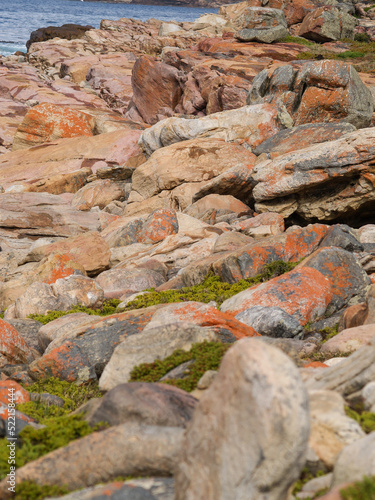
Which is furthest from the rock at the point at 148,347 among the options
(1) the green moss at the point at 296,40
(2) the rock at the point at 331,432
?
(1) the green moss at the point at 296,40

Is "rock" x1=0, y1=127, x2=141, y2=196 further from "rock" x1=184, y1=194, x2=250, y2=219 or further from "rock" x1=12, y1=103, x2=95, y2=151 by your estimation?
"rock" x1=184, y1=194, x2=250, y2=219

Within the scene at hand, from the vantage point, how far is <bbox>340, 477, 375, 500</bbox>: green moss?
12.7 ft

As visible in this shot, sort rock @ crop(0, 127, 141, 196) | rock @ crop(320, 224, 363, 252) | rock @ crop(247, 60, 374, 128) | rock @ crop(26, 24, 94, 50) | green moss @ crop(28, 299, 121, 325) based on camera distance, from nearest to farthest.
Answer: green moss @ crop(28, 299, 121, 325)
rock @ crop(320, 224, 363, 252)
rock @ crop(247, 60, 374, 128)
rock @ crop(0, 127, 141, 196)
rock @ crop(26, 24, 94, 50)

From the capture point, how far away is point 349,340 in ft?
29.6

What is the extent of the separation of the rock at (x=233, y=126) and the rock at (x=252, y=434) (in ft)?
67.7

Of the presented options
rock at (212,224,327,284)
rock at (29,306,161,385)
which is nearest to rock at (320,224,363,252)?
rock at (212,224,327,284)

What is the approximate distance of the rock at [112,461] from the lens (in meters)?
4.89

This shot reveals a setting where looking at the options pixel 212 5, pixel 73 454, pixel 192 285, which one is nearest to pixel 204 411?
pixel 73 454

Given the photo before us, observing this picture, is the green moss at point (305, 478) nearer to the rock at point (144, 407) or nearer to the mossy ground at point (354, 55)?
the rock at point (144, 407)

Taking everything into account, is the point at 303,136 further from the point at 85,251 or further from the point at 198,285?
the point at 198,285

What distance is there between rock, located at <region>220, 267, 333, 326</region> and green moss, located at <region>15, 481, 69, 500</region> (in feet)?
21.5

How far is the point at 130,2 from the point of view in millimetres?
185125

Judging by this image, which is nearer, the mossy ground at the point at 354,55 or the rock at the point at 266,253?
the rock at the point at 266,253

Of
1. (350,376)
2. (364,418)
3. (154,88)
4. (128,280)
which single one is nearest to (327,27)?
(154,88)
